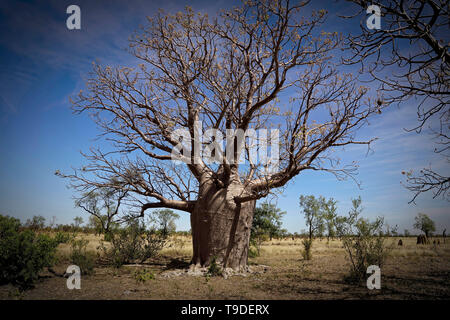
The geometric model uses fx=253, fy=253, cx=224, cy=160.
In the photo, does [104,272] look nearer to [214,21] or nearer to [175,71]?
[175,71]

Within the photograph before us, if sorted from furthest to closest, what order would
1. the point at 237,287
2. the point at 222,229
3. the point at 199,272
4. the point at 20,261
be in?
the point at 222,229 → the point at 199,272 → the point at 237,287 → the point at 20,261

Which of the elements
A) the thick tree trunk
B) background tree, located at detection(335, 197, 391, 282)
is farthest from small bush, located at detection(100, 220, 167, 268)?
background tree, located at detection(335, 197, 391, 282)

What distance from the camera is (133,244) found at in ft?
28.0

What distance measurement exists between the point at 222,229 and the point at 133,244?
3.43 metres

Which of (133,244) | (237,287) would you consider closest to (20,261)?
(133,244)

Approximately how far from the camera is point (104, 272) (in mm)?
6965

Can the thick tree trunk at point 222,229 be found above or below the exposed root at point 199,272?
above

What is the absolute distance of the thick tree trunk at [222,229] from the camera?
23.2 feet

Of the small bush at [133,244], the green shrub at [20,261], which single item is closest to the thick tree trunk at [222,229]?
the small bush at [133,244]

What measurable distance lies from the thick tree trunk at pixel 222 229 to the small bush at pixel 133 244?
2127 millimetres

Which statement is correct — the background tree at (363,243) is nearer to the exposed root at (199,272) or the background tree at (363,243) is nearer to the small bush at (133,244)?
the exposed root at (199,272)

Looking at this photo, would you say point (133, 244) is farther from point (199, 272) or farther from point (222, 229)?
point (222, 229)

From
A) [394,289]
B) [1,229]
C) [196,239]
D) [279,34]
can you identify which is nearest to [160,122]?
[196,239]

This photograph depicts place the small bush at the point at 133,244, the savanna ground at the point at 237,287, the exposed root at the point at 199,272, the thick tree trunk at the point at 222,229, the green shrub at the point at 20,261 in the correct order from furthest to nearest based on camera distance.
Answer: the small bush at the point at 133,244 < the thick tree trunk at the point at 222,229 < the exposed root at the point at 199,272 < the green shrub at the point at 20,261 < the savanna ground at the point at 237,287
